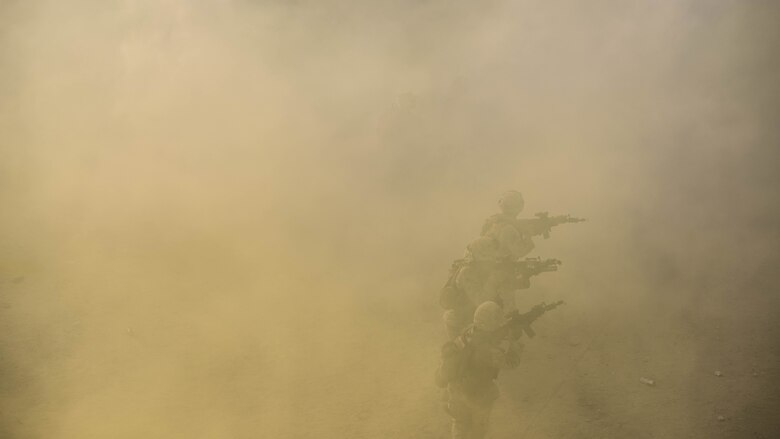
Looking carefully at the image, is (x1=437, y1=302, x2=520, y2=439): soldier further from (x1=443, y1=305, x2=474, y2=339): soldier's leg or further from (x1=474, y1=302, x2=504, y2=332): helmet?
(x1=443, y1=305, x2=474, y2=339): soldier's leg

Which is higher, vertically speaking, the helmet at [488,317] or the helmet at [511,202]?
the helmet at [511,202]

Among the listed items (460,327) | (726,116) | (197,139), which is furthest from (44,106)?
(726,116)

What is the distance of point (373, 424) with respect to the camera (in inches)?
217

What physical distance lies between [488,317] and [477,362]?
46 centimetres

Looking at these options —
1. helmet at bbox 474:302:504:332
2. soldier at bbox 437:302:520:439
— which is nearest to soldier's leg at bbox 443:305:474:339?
soldier at bbox 437:302:520:439

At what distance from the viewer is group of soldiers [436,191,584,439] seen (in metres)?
4.47

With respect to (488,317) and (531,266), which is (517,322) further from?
(531,266)

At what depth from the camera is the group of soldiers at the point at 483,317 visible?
14.7 ft

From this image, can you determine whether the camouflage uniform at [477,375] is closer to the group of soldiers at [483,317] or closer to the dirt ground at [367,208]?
the group of soldiers at [483,317]

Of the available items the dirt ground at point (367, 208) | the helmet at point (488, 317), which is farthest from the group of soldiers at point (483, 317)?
the dirt ground at point (367, 208)

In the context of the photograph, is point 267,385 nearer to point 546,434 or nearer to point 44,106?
point 546,434

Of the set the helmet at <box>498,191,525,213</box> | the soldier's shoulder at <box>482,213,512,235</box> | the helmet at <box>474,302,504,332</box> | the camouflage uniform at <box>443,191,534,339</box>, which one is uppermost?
the helmet at <box>498,191,525,213</box>

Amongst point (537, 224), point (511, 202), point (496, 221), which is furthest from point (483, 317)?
point (537, 224)

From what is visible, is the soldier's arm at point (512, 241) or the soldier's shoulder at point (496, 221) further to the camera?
the soldier's shoulder at point (496, 221)
